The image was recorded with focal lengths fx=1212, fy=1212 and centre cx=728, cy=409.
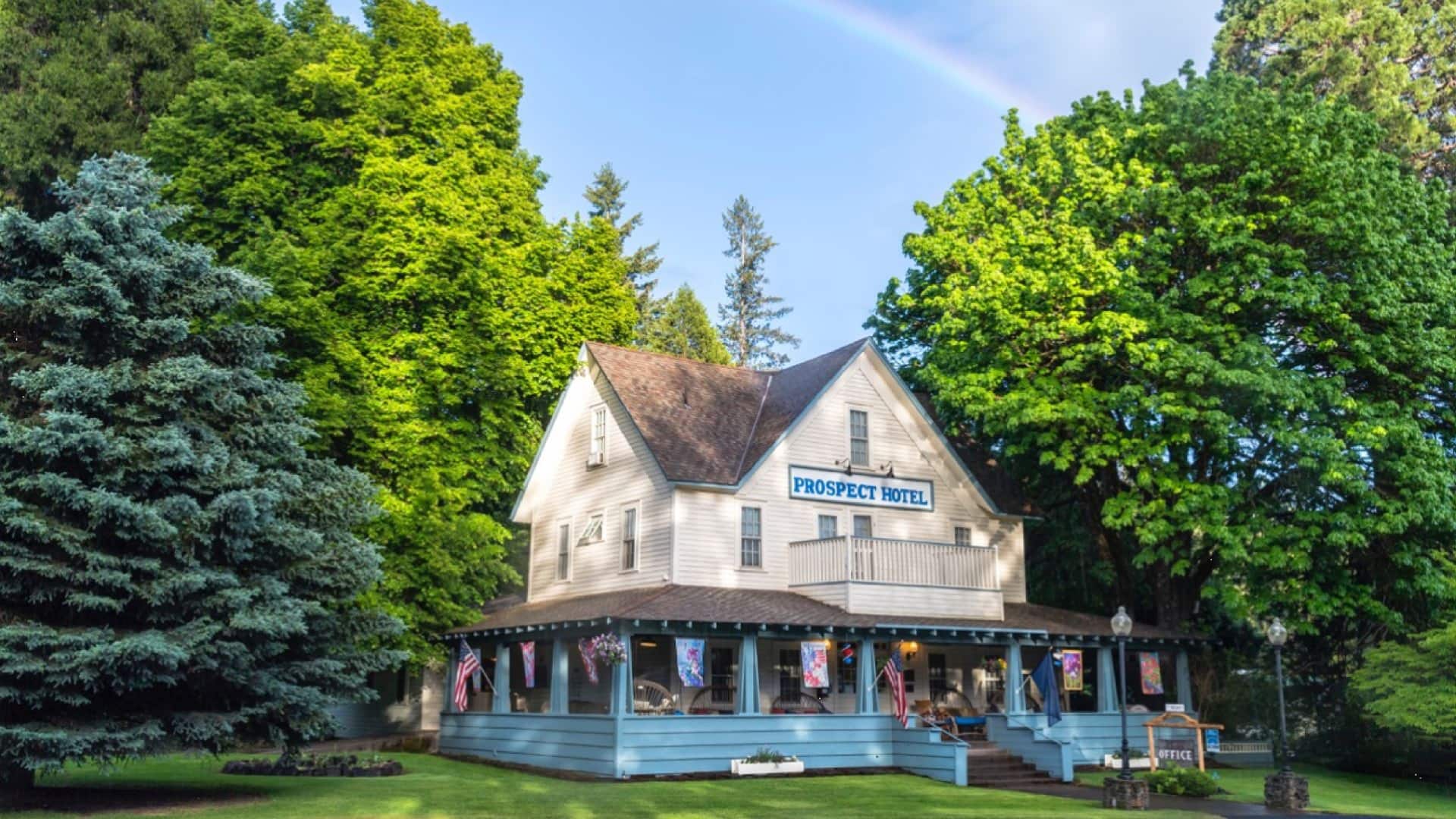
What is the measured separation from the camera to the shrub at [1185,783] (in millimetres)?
23431

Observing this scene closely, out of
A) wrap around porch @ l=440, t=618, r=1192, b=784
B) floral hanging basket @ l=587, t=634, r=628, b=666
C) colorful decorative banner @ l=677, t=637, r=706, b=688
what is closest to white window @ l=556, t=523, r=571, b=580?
wrap around porch @ l=440, t=618, r=1192, b=784

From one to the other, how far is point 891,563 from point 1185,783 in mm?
7809

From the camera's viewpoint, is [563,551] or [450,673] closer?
[450,673]

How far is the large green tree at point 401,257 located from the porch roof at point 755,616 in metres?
3.12

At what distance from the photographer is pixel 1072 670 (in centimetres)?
2892

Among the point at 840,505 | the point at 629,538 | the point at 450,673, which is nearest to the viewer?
the point at 629,538

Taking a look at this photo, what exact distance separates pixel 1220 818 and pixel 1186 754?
22.1 ft

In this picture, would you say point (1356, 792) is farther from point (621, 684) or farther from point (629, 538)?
point (629, 538)

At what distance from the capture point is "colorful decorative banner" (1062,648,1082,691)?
28766mm

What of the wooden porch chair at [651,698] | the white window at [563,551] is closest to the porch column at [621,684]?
the wooden porch chair at [651,698]

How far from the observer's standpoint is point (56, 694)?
1689 cm

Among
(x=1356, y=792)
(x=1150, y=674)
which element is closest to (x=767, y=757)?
(x=1150, y=674)

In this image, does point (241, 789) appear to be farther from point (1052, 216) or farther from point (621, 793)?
point (1052, 216)

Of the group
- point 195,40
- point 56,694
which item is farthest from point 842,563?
point 195,40
